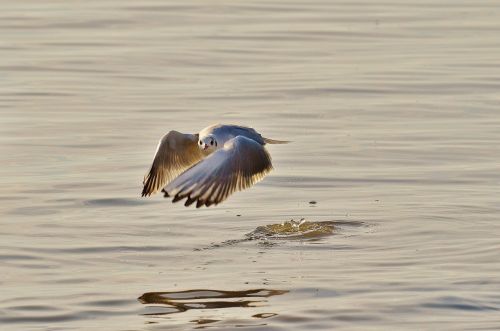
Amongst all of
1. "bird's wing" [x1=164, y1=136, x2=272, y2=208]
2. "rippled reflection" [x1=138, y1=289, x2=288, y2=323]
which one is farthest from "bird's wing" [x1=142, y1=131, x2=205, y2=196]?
"rippled reflection" [x1=138, y1=289, x2=288, y2=323]

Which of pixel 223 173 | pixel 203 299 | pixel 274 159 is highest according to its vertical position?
pixel 274 159

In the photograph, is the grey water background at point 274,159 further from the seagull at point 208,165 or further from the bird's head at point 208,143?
the bird's head at point 208,143

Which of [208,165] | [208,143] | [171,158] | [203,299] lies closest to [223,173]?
[208,165]

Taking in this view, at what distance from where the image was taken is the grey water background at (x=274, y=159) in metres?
8.34

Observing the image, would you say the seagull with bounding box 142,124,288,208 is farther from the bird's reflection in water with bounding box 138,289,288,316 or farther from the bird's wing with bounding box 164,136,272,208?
the bird's reflection in water with bounding box 138,289,288,316

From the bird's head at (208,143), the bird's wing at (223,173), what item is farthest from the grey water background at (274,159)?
the bird's head at (208,143)

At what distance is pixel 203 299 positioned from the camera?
8.35 m

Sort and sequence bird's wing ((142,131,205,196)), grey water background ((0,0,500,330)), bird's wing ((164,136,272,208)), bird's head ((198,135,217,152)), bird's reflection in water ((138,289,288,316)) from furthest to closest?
A: bird's wing ((142,131,205,196)), bird's head ((198,135,217,152)), bird's wing ((164,136,272,208)), grey water background ((0,0,500,330)), bird's reflection in water ((138,289,288,316))

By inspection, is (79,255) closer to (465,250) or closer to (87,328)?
(87,328)

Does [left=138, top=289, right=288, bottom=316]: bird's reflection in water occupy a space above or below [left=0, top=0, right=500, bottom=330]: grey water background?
below

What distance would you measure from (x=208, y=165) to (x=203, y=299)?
1.42 metres

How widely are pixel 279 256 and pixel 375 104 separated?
4914 mm

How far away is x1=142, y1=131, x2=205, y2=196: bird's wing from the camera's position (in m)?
10.3

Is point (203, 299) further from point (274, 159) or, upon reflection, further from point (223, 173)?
point (274, 159)
